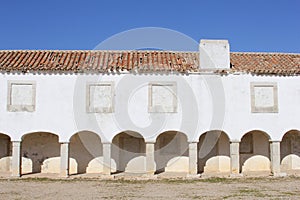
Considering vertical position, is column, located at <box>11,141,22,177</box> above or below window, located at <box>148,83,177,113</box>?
below

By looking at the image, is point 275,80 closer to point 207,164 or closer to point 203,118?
point 203,118

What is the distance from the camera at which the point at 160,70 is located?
1917 centimetres

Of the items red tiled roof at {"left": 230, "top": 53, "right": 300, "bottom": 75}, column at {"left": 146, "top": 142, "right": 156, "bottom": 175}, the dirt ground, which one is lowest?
the dirt ground

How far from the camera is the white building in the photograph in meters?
18.8

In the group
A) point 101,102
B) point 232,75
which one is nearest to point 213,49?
point 232,75

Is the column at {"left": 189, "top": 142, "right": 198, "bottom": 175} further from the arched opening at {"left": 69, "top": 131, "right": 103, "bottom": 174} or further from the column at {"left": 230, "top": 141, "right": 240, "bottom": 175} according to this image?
the arched opening at {"left": 69, "top": 131, "right": 103, "bottom": 174}

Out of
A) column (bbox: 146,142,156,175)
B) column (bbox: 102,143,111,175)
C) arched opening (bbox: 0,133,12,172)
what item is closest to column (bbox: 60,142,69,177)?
column (bbox: 102,143,111,175)

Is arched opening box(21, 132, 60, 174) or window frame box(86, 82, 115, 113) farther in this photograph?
arched opening box(21, 132, 60, 174)

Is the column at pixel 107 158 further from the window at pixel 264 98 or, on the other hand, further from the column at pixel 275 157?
Answer: the column at pixel 275 157

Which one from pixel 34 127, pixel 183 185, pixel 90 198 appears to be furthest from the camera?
pixel 34 127

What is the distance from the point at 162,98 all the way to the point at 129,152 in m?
3.68

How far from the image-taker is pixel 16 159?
60.7 feet

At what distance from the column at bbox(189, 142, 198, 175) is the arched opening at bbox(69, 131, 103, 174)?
4677 mm

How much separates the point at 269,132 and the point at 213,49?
496cm
